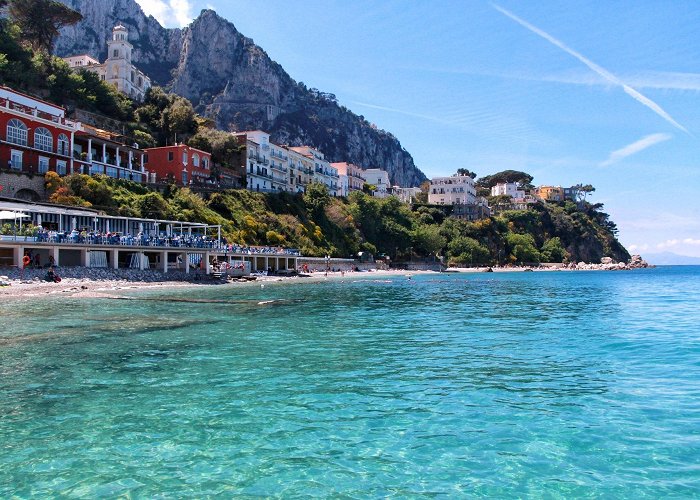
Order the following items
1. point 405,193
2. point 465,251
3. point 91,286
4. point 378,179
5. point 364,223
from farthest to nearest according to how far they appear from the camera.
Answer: point 405,193 → point 378,179 → point 465,251 → point 364,223 → point 91,286

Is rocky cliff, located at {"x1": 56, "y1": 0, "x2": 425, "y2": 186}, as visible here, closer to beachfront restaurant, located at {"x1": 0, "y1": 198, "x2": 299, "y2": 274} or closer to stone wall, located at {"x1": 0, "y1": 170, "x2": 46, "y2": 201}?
stone wall, located at {"x1": 0, "y1": 170, "x2": 46, "y2": 201}

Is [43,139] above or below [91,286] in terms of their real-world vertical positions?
above

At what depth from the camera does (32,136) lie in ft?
179

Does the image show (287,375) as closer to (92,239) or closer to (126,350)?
(126,350)

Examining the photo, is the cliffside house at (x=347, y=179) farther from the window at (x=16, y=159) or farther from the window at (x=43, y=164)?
the window at (x=16, y=159)

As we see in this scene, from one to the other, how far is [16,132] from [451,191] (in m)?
111

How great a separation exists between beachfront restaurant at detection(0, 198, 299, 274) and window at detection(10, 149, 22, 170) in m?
9.60

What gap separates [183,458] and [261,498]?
1.89 m

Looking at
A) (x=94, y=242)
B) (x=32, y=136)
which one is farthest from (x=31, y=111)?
(x=94, y=242)

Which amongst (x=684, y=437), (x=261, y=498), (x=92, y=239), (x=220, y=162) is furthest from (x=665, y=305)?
(x=220, y=162)

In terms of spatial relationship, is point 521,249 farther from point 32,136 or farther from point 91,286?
point 91,286

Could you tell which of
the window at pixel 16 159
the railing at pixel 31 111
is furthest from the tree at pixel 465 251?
the window at pixel 16 159

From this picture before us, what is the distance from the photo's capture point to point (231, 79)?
16912 centimetres

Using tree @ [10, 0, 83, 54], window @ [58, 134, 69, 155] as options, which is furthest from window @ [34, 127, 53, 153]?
tree @ [10, 0, 83, 54]
